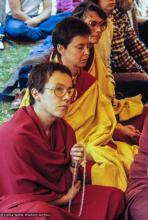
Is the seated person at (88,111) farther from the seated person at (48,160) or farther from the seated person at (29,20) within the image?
the seated person at (29,20)

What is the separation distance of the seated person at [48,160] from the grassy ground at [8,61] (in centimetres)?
122

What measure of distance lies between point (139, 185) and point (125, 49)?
1551 millimetres

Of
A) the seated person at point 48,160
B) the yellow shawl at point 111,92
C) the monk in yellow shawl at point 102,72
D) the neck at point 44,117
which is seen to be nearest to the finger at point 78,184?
the seated person at point 48,160

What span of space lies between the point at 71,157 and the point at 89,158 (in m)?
0.34

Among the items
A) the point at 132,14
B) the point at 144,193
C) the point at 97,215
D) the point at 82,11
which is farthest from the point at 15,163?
the point at 132,14

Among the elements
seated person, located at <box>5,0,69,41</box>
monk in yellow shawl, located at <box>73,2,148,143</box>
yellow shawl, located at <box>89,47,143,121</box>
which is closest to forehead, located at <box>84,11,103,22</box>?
monk in yellow shawl, located at <box>73,2,148,143</box>

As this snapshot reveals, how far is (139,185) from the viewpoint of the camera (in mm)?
1808

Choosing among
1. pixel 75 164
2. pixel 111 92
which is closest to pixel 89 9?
pixel 111 92

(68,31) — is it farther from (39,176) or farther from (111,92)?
(39,176)

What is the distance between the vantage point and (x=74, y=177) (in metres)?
1.78

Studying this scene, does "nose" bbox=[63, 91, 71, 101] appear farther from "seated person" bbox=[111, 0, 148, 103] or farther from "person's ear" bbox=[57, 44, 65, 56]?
"seated person" bbox=[111, 0, 148, 103]

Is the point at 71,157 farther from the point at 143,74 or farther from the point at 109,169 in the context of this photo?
the point at 143,74

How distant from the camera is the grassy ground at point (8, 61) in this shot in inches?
120

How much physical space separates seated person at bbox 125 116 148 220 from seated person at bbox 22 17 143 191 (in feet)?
0.61
